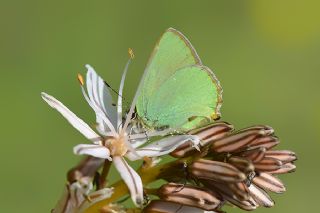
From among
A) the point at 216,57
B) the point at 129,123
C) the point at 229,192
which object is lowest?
the point at 229,192

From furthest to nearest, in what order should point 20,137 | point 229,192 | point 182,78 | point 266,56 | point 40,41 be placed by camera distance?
1. point 266,56
2. point 40,41
3. point 20,137
4. point 182,78
5. point 229,192

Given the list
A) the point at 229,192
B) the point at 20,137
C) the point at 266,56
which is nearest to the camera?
the point at 229,192

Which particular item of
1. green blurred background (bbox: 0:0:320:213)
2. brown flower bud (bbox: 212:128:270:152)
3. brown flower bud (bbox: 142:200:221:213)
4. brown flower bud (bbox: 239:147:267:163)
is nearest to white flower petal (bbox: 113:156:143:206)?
brown flower bud (bbox: 142:200:221:213)

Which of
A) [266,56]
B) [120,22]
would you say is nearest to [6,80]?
[120,22]

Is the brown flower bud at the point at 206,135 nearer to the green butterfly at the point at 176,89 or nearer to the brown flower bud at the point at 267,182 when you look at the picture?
the green butterfly at the point at 176,89

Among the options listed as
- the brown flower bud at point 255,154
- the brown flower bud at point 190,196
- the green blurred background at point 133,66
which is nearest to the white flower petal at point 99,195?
the brown flower bud at point 190,196

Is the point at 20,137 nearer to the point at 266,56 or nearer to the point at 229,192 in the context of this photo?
the point at 266,56

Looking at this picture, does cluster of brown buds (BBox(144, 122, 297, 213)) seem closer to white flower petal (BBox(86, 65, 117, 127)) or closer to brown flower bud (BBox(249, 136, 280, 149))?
brown flower bud (BBox(249, 136, 280, 149))
